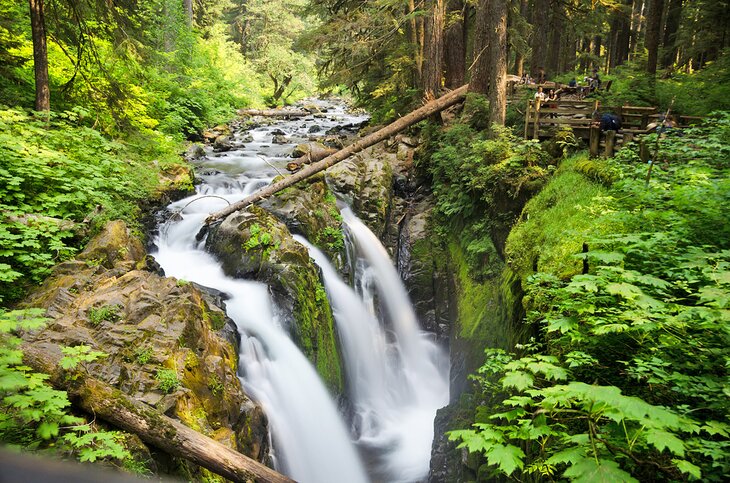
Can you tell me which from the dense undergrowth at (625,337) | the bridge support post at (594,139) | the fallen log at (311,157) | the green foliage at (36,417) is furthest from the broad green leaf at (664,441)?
the fallen log at (311,157)

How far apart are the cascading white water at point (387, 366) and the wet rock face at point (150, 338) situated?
3540 mm

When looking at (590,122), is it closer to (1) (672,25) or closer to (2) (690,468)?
(2) (690,468)

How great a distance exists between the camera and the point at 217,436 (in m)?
5.23

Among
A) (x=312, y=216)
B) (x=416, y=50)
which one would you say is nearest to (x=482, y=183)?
(x=312, y=216)

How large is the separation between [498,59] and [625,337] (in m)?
9.39

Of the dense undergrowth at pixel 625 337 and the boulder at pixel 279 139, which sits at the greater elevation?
the boulder at pixel 279 139

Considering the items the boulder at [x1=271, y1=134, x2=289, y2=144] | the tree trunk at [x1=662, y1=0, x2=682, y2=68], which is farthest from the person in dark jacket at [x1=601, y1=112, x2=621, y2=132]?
the tree trunk at [x1=662, y1=0, x2=682, y2=68]

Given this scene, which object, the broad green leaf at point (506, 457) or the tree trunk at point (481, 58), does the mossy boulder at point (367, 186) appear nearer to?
the tree trunk at point (481, 58)

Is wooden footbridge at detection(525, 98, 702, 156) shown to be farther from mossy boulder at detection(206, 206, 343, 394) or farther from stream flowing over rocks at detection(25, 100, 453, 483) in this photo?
mossy boulder at detection(206, 206, 343, 394)

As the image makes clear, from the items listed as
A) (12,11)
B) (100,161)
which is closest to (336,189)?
(100,161)

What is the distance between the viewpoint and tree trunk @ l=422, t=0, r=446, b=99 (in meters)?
15.1

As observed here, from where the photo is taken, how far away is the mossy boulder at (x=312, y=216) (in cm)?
1115

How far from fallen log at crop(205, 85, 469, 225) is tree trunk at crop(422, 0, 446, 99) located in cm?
75

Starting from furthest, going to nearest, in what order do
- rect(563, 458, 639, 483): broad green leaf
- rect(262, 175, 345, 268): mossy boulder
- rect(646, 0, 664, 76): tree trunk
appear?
rect(646, 0, 664, 76): tree trunk
rect(262, 175, 345, 268): mossy boulder
rect(563, 458, 639, 483): broad green leaf
